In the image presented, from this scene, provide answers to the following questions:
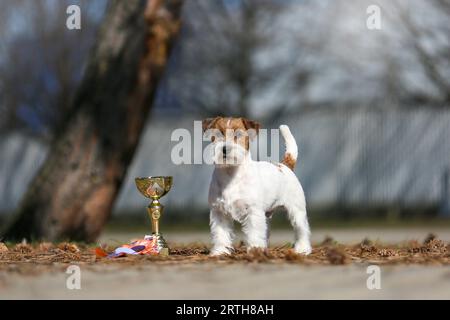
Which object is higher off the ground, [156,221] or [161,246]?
[156,221]

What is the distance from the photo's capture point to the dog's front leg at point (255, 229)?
5965 millimetres

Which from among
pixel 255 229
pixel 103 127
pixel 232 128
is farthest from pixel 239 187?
pixel 103 127

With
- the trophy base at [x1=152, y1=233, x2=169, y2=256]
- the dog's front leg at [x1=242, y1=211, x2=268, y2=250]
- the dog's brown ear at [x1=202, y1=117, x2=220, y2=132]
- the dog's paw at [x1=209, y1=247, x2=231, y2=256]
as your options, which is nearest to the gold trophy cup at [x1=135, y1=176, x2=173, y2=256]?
the trophy base at [x1=152, y1=233, x2=169, y2=256]

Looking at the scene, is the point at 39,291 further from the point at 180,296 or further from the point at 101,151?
the point at 101,151

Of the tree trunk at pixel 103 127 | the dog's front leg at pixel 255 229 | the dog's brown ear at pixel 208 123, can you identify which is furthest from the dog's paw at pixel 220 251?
the tree trunk at pixel 103 127

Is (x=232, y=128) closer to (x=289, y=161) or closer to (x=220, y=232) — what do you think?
(x=220, y=232)

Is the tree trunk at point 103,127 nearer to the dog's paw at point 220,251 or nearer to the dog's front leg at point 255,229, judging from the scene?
the dog's paw at point 220,251

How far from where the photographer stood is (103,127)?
442 inches

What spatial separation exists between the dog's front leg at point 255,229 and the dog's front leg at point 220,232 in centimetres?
22

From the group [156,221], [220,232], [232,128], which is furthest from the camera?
[156,221]

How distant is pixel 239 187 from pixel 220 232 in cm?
46

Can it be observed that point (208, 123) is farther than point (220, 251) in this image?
No

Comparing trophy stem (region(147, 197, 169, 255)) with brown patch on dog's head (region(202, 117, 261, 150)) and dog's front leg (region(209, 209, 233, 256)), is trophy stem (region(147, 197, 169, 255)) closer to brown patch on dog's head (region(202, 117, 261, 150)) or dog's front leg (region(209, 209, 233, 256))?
dog's front leg (region(209, 209, 233, 256))
